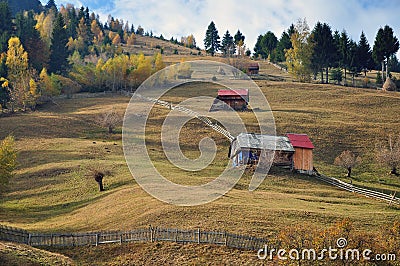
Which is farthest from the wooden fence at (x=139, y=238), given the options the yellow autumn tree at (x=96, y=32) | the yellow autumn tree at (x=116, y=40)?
the yellow autumn tree at (x=116, y=40)

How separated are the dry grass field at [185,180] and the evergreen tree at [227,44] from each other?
245ft

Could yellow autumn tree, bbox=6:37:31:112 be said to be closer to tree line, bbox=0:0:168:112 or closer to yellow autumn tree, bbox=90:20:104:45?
tree line, bbox=0:0:168:112

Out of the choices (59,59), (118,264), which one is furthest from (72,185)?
(59,59)

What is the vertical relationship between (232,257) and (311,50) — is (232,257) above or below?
below

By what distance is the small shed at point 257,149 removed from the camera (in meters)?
45.2

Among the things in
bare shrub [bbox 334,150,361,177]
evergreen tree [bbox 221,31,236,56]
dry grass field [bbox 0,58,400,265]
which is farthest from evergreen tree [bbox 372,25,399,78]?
evergreen tree [bbox 221,31,236,56]

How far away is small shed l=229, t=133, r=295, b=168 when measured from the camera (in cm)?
4525

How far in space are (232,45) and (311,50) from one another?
6316cm

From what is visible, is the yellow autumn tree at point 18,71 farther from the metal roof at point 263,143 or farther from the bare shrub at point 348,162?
the bare shrub at point 348,162

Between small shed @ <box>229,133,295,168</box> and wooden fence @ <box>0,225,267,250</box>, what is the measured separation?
21221 mm

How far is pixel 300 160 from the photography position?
46.8m

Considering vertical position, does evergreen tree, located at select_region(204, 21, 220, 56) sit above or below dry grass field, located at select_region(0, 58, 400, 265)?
above

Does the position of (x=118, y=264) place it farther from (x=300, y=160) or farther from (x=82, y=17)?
(x=82, y=17)

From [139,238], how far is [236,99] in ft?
179
